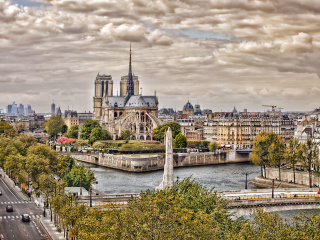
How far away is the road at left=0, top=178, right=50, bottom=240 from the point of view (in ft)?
155

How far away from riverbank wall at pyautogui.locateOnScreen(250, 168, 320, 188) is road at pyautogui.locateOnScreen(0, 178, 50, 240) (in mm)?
38167

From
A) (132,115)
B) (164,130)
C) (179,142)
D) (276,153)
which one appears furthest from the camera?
(132,115)

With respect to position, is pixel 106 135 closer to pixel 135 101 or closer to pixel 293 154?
pixel 135 101

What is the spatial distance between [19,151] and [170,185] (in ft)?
177

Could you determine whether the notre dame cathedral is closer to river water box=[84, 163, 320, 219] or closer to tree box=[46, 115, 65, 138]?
tree box=[46, 115, 65, 138]

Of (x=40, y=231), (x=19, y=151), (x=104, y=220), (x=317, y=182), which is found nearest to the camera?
(x=104, y=220)

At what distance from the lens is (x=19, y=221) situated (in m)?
52.5

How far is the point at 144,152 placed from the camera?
418ft

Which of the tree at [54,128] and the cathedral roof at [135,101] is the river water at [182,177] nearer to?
the cathedral roof at [135,101]

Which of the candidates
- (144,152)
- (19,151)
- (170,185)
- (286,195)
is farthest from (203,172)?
(170,185)

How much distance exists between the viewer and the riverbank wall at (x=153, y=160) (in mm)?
108062

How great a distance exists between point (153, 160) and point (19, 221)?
59717 millimetres

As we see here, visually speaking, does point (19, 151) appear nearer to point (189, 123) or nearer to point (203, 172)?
point (203, 172)

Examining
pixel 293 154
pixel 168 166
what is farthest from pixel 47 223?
pixel 293 154
